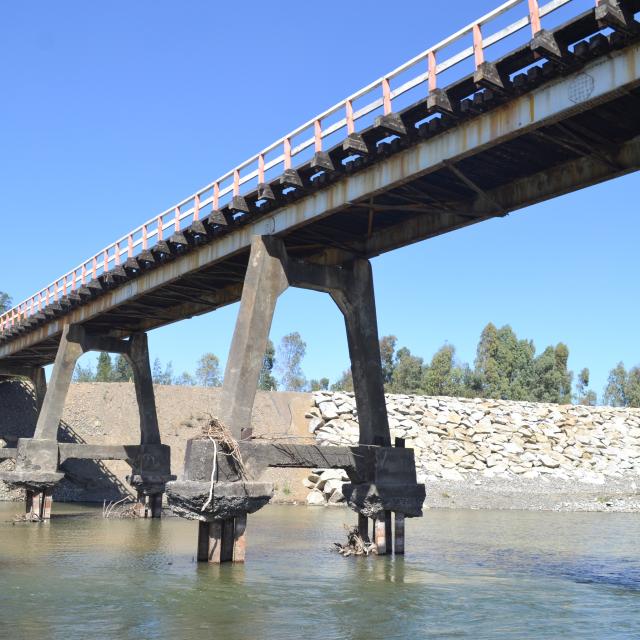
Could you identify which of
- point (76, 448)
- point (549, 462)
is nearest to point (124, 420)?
point (76, 448)

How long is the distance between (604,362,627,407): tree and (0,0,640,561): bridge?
11580cm

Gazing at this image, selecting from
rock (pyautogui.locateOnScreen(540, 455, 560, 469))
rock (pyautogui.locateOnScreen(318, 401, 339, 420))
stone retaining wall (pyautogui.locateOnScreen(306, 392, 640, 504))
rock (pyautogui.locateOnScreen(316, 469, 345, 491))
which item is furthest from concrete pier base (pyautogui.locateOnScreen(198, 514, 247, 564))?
rock (pyautogui.locateOnScreen(540, 455, 560, 469))

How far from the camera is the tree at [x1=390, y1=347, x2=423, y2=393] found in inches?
3649

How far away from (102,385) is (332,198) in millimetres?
40946

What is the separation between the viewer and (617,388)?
131500mm

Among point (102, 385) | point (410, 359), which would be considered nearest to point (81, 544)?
point (102, 385)

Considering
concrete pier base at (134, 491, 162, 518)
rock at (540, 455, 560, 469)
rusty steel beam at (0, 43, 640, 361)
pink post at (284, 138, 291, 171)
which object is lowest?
concrete pier base at (134, 491, 162, 518)

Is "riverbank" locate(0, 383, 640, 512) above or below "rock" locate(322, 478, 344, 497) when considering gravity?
above

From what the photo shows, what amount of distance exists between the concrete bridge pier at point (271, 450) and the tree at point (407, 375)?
6979 cm

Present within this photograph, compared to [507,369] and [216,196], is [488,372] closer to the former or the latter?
[507,369]

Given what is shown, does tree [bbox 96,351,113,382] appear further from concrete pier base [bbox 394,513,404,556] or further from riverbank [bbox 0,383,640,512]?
concrete pier base [bbox 394,513,404,556]

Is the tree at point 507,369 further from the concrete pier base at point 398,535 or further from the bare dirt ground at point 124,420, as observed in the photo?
A: the concrete pier base at point 398,535

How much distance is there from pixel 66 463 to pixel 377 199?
110 feet

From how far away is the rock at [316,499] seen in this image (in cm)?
4453
